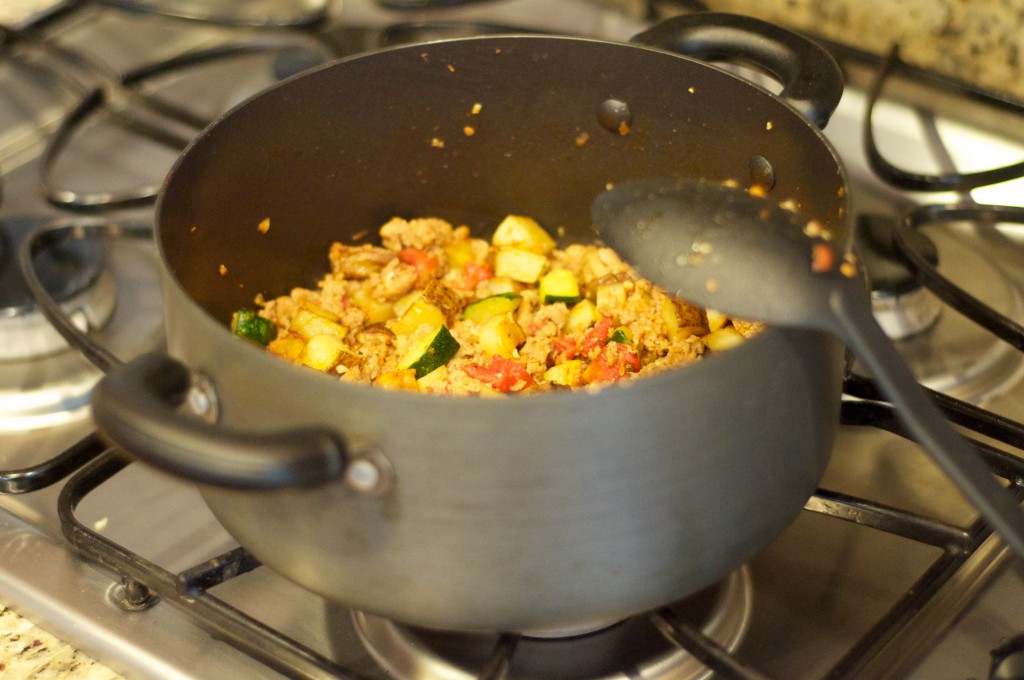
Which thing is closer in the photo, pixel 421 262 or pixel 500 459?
pixel 500 459

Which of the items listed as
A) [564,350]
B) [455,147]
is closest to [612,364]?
[564,350]

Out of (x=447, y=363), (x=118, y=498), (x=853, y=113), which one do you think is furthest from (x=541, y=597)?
(x=853, y=113)

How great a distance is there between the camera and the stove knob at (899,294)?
97 cm

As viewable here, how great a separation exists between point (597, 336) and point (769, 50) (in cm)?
28

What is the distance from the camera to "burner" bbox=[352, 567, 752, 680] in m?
0.70

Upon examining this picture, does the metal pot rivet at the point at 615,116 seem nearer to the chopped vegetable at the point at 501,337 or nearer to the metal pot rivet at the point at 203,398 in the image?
the chopped vegetable at the point at 501,337

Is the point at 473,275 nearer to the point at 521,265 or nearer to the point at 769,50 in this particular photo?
the point at 521,265

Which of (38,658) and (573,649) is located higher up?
(573,649)

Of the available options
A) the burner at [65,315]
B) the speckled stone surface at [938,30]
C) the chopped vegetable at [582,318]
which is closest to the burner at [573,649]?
the chopped vegetable at [582,318]

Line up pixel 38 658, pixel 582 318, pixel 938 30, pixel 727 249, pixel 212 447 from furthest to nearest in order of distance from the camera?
1. pixel 938 30
2. pixel 582 318
3. pixel 38 658
4. pixel 727 249
5. pixel 212 447

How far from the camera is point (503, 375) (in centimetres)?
83

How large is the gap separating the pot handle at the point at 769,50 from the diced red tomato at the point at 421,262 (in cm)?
27

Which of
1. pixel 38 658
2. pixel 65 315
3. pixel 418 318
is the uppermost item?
pixel 418 318

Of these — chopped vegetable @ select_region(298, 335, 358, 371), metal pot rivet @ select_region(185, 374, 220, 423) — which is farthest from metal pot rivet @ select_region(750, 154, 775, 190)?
metal pot rivet @ select_region(185, 374, 220, 423)
